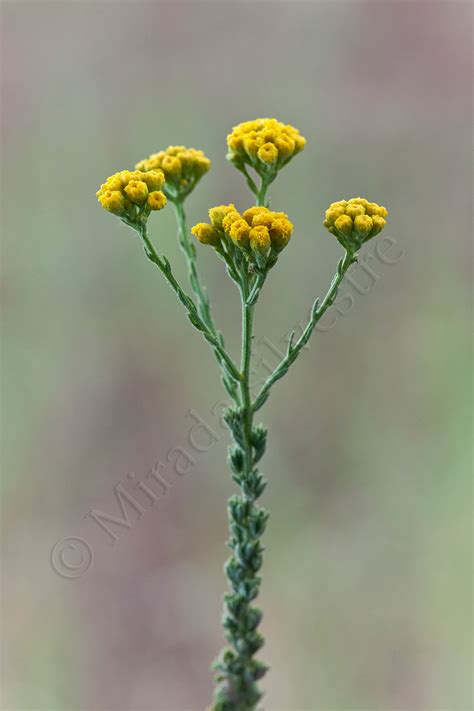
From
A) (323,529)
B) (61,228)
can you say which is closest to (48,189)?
(61,228)

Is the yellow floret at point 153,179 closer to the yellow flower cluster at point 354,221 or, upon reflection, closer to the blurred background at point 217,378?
the yellow flower cluster at point 354,221

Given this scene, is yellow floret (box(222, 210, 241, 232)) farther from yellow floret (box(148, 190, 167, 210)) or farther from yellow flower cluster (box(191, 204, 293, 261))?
yellow floret (box(148, 190, 167, 210))

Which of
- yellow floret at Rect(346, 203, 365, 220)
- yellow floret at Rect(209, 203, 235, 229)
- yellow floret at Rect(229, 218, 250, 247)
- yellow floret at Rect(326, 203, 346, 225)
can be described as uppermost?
yellow floret at Rect(209, 203, 235, 229)

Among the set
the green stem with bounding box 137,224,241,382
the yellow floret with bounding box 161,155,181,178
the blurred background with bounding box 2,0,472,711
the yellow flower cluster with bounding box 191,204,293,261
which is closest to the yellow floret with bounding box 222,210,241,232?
the yellow flower cluster with bounding box 191,204,293,261

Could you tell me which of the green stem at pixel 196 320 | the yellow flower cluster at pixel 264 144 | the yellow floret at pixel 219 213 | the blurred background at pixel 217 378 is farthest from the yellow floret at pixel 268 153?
the blurred background at pixel 217 378

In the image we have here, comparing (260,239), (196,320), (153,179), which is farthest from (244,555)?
(153,179)

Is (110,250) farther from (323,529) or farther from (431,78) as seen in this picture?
(431,78)
